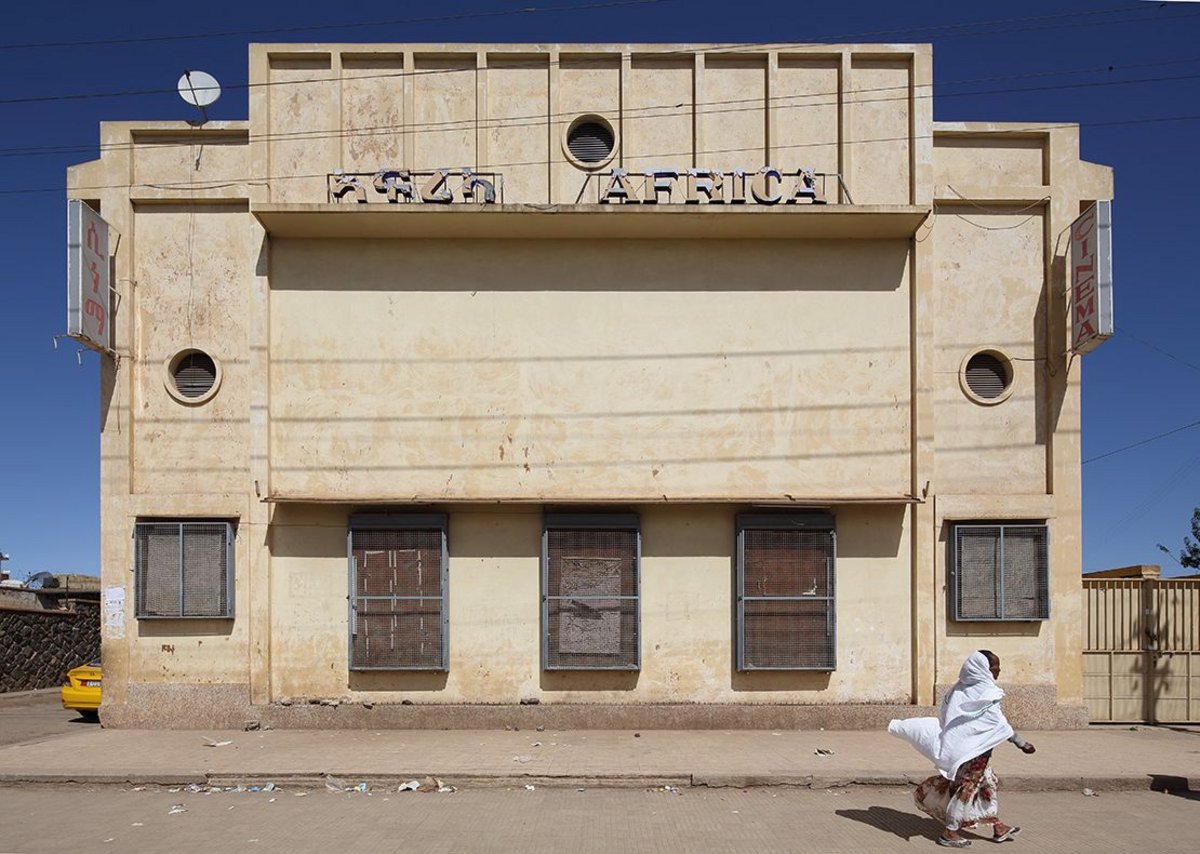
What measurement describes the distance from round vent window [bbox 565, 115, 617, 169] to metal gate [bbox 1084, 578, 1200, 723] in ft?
31.4

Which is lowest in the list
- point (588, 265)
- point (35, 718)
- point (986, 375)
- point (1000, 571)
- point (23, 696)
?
point (23, 696)

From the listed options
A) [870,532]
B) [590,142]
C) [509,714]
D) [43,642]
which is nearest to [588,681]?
[509,714]

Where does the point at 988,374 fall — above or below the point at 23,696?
above

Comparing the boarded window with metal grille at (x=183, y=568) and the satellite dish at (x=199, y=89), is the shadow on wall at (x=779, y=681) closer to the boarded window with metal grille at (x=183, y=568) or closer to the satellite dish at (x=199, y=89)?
the boarded window with metal grille at (x=183, y=568)

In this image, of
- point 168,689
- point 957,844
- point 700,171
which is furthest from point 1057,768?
point 168,689

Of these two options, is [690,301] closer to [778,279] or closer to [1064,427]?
[778,279]

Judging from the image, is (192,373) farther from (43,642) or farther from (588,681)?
(43,642)

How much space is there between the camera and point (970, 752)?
812 cm

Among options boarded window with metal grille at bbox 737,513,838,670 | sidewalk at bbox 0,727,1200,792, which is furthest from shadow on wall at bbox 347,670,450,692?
boarded window with metal grille at bbox 737,513,838,670

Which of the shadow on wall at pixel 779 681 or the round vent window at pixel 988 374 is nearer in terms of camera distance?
the shadow on wall at pixel 779 681

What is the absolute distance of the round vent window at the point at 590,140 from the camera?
13633mm

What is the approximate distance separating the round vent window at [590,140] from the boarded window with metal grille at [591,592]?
5.10m

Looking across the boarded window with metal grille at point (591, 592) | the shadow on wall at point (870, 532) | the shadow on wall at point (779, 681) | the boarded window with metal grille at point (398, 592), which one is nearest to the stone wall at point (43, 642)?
the boarded window with metal grille at point (398, 592)

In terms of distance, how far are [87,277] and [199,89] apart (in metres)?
3.20
